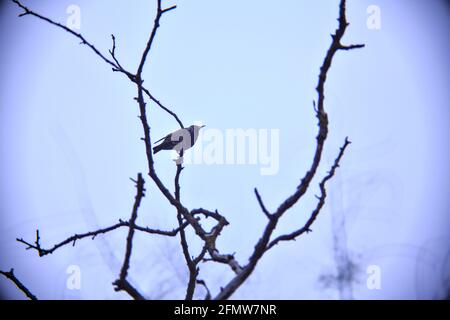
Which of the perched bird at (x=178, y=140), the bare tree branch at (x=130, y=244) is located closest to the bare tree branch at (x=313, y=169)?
the bare tree branch at (x=130, y=244)

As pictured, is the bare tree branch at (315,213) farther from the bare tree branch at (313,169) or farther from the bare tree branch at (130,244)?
the bare tree branch at (130,244)

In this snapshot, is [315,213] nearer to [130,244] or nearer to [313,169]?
[313,169]

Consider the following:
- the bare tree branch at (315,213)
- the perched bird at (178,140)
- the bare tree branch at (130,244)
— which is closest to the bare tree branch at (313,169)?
the bare tree branch at (315,213)

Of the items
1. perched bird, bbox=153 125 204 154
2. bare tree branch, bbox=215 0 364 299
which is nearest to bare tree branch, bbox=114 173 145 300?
bare tree branch, bbox=215 0 364 299

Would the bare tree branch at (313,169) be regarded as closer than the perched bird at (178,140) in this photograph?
Yes

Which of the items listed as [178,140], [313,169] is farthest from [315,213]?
[178,140]

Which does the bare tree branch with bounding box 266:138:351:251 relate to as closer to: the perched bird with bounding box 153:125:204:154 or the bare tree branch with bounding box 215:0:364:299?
the bare tree branch with bounding box 215:0:364:299

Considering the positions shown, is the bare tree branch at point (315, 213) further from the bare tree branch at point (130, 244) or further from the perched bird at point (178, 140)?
the perched bird at point (178, 140)

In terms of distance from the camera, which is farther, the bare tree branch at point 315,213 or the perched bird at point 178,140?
the perched bird at point 178,140

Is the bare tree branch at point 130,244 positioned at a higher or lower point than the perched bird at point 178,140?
lower

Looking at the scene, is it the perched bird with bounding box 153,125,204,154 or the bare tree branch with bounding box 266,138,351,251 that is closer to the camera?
the bare tree branch with bounding box 266,138,351,251

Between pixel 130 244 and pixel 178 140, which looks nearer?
pixel 130 244

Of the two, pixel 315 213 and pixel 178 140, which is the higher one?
pixel 178 140

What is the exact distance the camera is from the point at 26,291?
54.9 inches
